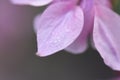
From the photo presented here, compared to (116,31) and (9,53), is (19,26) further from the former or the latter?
(116,31)

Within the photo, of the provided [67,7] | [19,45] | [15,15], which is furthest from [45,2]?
[19,45]

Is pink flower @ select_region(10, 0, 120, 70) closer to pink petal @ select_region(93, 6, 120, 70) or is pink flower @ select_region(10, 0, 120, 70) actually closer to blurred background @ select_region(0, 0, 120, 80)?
pink petal @ select_region(93, 6, 120, 70)

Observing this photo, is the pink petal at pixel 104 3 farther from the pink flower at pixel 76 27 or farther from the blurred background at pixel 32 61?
the blurred background at pixel 32 61

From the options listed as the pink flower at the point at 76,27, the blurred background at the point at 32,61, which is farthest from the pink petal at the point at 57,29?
the blurred background at the point at 32,61

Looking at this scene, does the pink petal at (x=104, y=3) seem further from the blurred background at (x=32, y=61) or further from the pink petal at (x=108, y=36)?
the blurred background at (x=32, y=61)

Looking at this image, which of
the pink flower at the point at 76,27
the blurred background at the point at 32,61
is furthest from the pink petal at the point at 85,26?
the blurred background at the point at 32,61

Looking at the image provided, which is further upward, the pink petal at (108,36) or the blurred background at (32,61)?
the pink petal at (108,36)

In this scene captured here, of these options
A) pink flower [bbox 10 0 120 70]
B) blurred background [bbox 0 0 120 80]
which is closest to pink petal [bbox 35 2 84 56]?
pink flower [bbox 10 0 120 70]

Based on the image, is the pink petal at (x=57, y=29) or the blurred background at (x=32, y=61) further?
the blurred background at (x=32, y=61)
